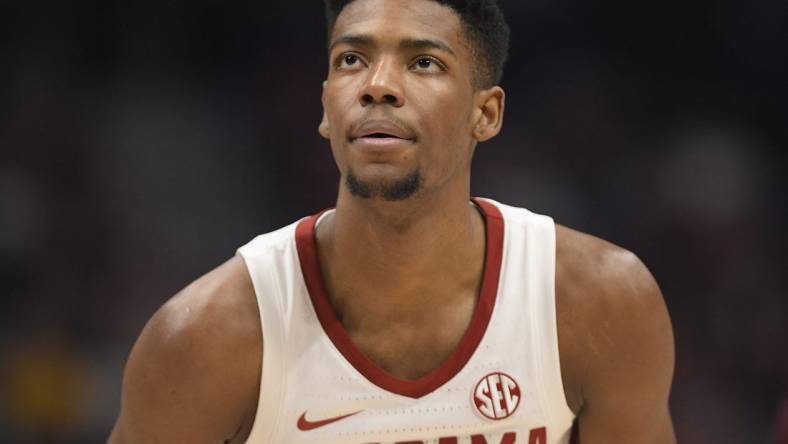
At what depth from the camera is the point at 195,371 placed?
10.9ft

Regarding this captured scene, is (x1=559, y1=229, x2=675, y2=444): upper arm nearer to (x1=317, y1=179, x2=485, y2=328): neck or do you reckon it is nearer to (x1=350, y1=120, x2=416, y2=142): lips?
(x1=317, y1=179, x2=485, y2=328): neck

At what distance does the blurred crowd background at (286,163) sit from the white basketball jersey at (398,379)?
3907 millimetres

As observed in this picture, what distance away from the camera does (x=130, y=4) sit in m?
8.45

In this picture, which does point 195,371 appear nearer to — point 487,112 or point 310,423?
point 310,423

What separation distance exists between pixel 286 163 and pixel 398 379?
492cm

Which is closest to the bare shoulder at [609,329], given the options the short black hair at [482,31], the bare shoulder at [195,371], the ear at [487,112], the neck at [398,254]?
the neck at [398,254]

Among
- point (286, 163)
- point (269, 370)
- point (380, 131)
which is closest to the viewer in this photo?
point (380, 131)

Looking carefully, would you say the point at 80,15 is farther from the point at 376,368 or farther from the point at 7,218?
the point at 376,368

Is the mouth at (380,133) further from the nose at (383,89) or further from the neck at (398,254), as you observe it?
the neck at (398,254)

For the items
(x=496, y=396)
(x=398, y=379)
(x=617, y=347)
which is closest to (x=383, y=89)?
(x=398, y=379)

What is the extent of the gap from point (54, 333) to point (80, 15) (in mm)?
2458

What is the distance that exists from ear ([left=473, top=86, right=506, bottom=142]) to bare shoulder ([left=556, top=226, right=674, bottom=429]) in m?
0.45

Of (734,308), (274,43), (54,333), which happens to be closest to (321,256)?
(54,333)

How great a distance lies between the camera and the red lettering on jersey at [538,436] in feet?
11.5
